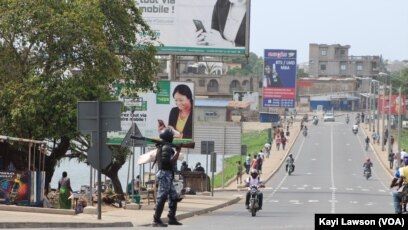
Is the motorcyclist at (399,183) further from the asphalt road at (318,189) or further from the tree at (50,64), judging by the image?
the tree at (50,64)

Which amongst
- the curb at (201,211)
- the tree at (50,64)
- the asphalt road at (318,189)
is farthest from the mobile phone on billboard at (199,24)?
the tree at (50,64)

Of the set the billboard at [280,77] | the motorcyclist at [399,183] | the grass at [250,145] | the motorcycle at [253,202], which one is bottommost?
the grass at [250,145]

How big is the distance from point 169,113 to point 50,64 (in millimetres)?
10207

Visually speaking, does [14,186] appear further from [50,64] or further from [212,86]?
[212,86]

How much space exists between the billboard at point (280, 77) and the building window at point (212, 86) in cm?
8353

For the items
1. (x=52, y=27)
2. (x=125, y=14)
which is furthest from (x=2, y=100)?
(x=125, y=14)

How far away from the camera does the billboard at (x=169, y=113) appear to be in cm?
4453

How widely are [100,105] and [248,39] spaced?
25863 mm

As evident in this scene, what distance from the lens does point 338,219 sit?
1606 cm

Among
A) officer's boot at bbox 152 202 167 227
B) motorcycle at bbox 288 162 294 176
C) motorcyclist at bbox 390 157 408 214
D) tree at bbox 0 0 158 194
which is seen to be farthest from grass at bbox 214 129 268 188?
officer's boot at bbox 152 202 167 227

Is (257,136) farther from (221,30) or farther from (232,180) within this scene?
(221,30)

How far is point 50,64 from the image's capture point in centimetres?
3522

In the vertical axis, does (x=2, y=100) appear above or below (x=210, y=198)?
above

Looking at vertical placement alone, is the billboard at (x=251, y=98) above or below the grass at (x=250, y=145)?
above
